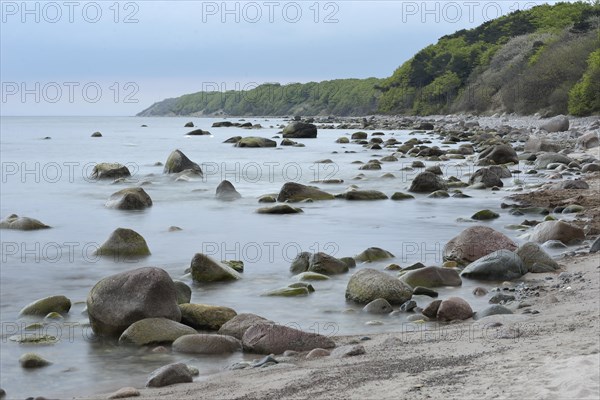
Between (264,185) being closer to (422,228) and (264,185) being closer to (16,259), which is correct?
(422,228)

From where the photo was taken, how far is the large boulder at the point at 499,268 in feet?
27.0

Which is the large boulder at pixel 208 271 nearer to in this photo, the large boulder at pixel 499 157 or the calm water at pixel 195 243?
the calm water at pixel 195 243

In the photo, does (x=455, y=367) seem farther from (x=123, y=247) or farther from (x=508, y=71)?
(x=508, y=71)

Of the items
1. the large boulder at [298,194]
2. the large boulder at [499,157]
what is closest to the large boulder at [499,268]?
the large boulder at [298,194]

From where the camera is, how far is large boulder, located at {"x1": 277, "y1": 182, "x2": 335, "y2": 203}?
16156 mm

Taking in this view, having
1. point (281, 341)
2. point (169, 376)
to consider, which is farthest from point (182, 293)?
point (169, 376)

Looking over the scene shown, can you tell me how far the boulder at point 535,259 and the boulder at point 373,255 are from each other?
6.01 ft

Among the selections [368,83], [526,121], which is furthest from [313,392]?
[368,83]

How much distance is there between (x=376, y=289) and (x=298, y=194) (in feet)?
29.3

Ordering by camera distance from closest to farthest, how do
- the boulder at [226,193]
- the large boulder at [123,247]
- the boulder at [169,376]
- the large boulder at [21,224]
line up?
the boulder at [169,376] → the large boulder at [123,247] → the large boulder at [21,224] → the boulder at [226,193]

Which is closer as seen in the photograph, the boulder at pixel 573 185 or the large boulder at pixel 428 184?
the boulder at pixel 573 185

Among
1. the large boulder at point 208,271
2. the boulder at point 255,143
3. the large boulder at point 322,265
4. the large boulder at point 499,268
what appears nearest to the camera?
the large boulder at point 499,268

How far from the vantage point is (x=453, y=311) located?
22.0ft

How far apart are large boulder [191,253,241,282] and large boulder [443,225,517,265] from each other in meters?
2.73
